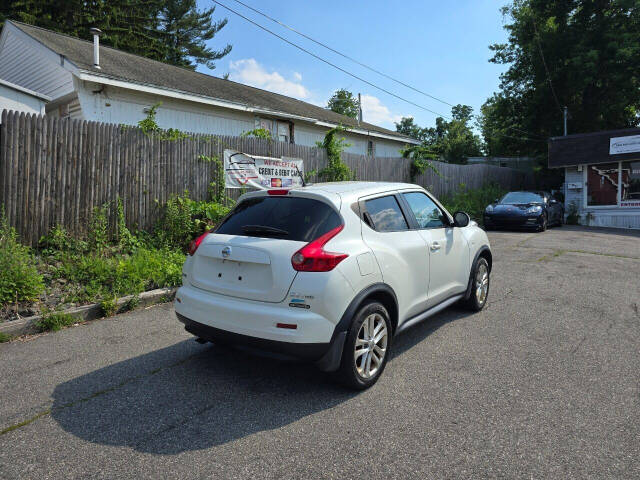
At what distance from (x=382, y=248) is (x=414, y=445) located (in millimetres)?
1566

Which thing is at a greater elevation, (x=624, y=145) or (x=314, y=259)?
(x=624, y=145)

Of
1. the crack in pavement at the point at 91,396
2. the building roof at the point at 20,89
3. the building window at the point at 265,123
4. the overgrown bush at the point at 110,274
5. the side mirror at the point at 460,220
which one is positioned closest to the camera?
the crack in pavement at the point at 91,396

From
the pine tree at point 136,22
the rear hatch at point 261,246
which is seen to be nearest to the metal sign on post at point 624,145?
the rear hatch at point 261,246

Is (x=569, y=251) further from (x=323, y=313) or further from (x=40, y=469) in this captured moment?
(x=40, y=469)

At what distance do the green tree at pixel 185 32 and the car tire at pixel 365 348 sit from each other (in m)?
34.5

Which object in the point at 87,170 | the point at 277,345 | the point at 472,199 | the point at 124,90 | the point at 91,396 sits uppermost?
the point at 124,90

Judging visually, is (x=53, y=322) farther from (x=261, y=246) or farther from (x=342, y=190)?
(x=342, y=190)

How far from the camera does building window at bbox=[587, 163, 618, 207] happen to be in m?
19.2

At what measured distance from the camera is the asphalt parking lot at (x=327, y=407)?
2.58 metres

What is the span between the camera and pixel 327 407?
3248 mm

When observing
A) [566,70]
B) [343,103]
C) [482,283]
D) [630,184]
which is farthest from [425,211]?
[343,103]

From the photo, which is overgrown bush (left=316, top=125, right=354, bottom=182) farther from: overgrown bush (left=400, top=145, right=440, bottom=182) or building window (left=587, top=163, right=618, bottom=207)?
building window (left=587, top=163, right=618, bottom=207)

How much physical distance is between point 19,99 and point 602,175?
21.8m

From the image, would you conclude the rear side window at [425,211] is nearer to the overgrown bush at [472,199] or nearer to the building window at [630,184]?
the overgrown bush at [472,199]
